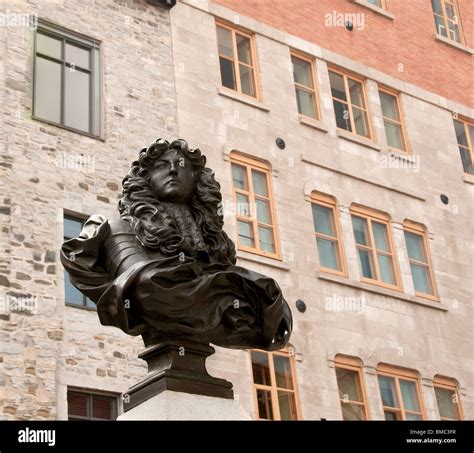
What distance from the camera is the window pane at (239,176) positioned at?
70.7 ft

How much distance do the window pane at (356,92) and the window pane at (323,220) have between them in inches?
147

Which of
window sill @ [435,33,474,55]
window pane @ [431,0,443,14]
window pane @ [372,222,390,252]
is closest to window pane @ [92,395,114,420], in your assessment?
window pane @ [372,222,390,252]

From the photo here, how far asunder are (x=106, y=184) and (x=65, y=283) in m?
2.25

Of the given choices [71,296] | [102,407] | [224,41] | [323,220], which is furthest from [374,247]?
[102,407]

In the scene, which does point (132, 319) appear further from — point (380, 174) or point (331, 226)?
point (380, 174)

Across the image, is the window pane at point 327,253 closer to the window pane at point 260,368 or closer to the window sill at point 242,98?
the window sill at point 242,98

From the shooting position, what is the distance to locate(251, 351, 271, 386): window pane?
19531 mm

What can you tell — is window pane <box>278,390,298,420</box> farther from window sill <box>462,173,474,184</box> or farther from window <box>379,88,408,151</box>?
window sill <box>462,173,474,184</box>

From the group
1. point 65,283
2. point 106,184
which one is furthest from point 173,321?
point 106,184

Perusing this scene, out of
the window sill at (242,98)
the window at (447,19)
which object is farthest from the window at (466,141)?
the window sill at (242,98)

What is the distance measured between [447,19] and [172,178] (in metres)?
23.7

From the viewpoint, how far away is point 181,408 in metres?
6.91

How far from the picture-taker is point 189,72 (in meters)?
22.0
